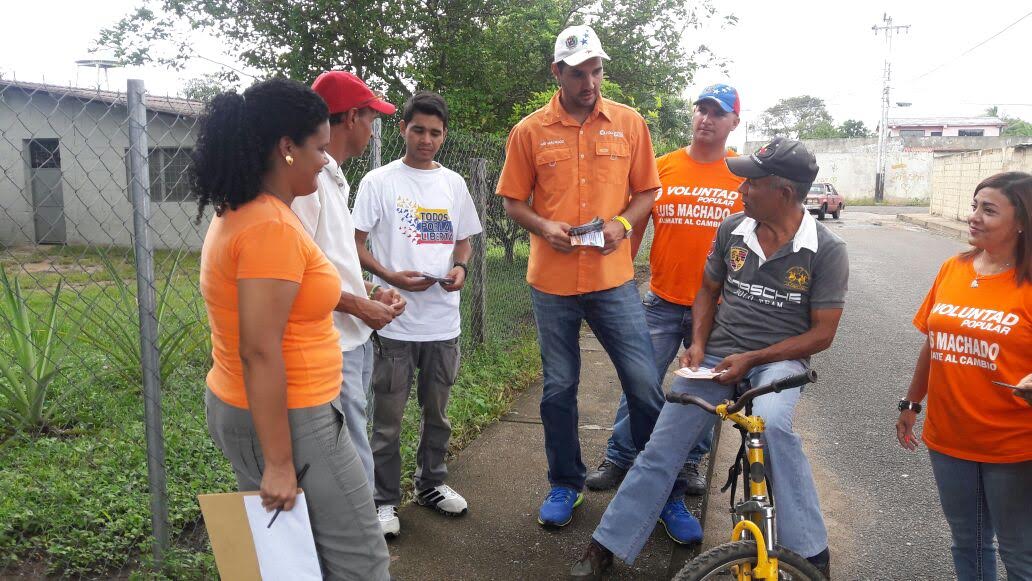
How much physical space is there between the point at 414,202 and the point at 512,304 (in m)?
4.25

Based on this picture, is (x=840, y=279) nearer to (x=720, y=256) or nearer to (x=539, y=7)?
(x=720, y=256)

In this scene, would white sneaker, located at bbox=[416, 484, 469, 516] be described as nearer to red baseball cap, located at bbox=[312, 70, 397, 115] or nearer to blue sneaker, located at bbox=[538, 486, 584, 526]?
blue sneaker, located at bbox=[538, 486, 584, 526]

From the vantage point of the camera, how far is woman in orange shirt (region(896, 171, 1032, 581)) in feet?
8.06

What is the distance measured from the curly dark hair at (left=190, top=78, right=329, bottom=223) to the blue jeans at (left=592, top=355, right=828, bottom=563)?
1.71 m

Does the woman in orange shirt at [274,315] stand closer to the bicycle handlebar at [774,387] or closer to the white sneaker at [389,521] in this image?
the bicycle handlebar at [774,387]

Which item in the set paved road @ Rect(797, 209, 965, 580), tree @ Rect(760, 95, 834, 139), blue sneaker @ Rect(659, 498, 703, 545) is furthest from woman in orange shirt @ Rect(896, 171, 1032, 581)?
tree @ Rect(760, 95, 834, 139)

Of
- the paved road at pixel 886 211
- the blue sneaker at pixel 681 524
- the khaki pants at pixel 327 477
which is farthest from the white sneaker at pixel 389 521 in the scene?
the paved road at pixel 886 211

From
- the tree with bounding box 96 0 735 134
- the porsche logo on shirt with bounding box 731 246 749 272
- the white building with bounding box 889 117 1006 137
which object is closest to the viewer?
the porsche logo on shirt with bounding box 731 246 749 272

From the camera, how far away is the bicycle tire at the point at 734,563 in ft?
7.56

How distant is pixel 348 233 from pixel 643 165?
1563 mm

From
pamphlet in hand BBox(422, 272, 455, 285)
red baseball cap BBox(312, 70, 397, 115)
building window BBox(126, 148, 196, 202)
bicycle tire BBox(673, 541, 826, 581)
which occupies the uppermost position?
red baseball cap BBox(312, 70, 397, 115)

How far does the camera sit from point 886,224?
28297 millimetres

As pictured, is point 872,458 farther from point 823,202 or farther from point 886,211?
point 886,211

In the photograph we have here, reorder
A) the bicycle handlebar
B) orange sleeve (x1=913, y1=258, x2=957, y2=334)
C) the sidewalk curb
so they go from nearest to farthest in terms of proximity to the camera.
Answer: the bicycle handlebar
orange sleeve (x1=913, y1=258, x2=957, y2=334)
the sidewalk curb
